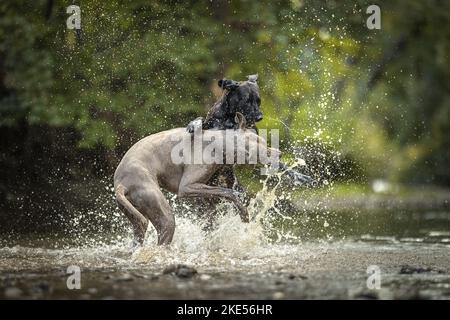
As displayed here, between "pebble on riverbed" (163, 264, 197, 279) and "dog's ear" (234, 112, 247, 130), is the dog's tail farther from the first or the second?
"dog's ear" (234, 112, 247, 130)

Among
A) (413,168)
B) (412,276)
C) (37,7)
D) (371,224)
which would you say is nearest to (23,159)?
(37,7)

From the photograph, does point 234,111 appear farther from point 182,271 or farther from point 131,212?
point 182,271

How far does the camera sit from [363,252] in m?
9.13

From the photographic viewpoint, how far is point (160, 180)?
8617 millimetres

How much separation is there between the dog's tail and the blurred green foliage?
8.04 m

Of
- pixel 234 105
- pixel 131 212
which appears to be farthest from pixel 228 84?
pixel 131 212

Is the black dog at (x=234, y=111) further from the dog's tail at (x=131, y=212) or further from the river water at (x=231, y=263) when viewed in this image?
the dog's tail at (x=131, y=212)

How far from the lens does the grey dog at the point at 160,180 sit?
8164 millimetres

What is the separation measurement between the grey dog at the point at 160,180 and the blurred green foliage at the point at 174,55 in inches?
296

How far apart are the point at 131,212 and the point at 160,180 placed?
65 centimetres

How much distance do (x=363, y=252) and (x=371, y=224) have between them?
4.90 metres

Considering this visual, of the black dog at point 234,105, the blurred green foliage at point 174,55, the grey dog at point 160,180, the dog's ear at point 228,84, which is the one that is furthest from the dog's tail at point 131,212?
the blurred green foliage at point 174,55

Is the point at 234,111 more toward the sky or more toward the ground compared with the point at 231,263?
more toward the sky

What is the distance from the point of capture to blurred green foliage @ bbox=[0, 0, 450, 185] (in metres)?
17.0
